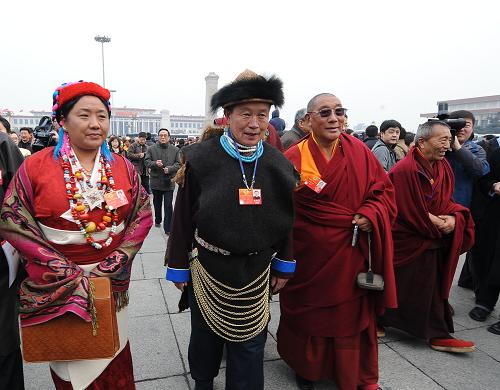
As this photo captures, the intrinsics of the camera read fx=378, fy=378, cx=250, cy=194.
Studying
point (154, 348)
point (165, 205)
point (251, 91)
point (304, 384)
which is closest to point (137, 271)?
point (154, 348)

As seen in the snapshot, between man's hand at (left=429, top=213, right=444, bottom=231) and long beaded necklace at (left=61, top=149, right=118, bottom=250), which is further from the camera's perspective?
man's hand at (left=429, top=213, right=444, bottom=231)

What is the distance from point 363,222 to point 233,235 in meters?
0.92

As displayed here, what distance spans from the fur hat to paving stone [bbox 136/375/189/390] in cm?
180

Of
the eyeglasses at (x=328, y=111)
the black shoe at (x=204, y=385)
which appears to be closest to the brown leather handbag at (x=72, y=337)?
the black shoe at (x=204, y=385)

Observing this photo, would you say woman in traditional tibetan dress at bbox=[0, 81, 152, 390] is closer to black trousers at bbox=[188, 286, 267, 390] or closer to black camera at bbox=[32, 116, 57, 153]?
black trousers at bbox=[188, 286, 267, 390]

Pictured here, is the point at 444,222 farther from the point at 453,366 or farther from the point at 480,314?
the point at 480,314

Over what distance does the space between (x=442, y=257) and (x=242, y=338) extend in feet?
6.57

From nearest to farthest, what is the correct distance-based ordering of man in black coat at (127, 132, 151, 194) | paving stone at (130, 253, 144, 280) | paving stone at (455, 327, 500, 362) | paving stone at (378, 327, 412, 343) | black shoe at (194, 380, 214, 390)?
black shoe at (194, 380, 214, 390) → paving stone at (455, 327, 500, 362) → paving stone at (378, 327, 412, 343) → paving stone at (130, 253, 144, 280) → man in black coat at (127, 132, 151, 194)

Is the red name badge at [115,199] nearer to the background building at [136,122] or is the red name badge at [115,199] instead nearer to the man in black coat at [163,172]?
the man in black coat at [163,172]

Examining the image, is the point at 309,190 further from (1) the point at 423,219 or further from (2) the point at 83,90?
(2) the point at 83,90

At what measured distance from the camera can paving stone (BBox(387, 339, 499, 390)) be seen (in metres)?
2.56

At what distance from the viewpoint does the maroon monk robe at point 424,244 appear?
3.02m

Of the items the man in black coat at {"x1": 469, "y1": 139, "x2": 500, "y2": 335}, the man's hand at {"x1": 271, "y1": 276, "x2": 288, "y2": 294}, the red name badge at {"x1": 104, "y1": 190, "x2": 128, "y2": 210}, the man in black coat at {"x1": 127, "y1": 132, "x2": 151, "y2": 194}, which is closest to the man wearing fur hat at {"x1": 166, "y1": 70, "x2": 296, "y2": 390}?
the man's hand at {"x1": 271, "y1": 276, "x2": 288, "y2": 294}

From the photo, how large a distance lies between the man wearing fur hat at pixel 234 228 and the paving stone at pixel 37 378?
1095mm
